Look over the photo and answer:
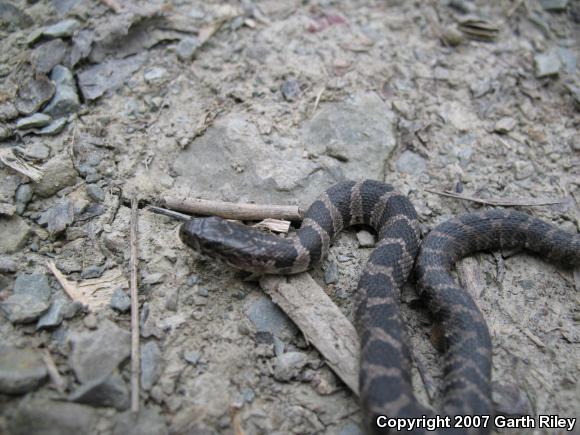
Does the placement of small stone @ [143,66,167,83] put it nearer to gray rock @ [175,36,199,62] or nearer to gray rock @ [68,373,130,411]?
gray rock @ [175,36,199,62]

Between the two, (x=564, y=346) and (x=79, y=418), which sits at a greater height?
(x=79, y=418)

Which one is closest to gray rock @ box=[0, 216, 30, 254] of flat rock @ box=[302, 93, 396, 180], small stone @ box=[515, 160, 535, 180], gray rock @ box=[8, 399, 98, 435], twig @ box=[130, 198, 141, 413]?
twig @ box=[130, 198, 141, 413]

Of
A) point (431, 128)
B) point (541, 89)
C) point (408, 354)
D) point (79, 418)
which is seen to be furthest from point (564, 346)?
point (79, 418)

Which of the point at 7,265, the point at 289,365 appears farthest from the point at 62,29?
the point at 289,365

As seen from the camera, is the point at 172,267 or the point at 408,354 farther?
the point at 172,267

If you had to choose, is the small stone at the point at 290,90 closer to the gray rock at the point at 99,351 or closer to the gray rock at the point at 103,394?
the gray rock at the point at 99,351

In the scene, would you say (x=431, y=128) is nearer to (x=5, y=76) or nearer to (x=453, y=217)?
(x=453, y=217)

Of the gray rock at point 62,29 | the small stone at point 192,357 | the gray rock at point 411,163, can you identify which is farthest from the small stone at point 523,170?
the gray rock at point 62,29
